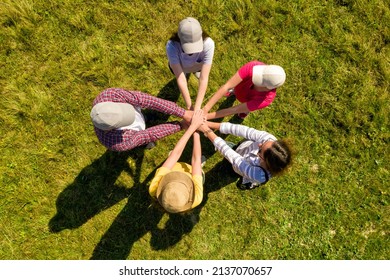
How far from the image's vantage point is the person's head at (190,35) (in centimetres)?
400

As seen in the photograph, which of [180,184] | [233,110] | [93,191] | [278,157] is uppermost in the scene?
Result: [278,157]

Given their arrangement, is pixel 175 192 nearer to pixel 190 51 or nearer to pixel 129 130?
pixel 129 130

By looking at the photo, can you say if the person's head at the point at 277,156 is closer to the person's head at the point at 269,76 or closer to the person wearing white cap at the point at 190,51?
the person's head at the point at 269,76

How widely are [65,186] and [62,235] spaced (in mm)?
954

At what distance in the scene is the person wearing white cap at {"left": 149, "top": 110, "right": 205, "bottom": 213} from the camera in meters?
3.66

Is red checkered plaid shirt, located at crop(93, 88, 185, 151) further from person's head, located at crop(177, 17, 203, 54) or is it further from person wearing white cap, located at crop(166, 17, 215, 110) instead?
person's head, located at crop(177, 17, 203, 54)

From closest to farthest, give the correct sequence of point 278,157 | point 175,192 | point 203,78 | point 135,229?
point 175,192, point 278,157, point 203,78, point 135,229

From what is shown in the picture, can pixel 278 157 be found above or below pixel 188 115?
above

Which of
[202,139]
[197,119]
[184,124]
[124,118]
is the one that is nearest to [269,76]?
[197,119]

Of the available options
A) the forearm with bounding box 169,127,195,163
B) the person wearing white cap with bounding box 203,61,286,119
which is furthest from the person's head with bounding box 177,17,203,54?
the forearm with bounding box 169,127,195,163

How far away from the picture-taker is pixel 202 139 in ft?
19.6

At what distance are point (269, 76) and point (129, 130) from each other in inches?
83.0

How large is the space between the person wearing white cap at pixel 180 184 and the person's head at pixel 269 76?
133cm

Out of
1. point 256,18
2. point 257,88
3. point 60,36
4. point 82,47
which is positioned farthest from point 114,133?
point 256,18
